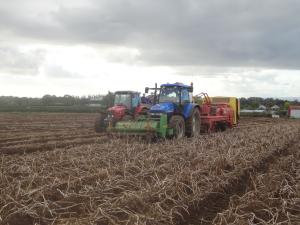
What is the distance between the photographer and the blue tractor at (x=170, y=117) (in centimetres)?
1623

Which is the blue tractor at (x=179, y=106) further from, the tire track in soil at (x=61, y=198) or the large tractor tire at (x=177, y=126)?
the tire track in soil at (x=61, y=198)

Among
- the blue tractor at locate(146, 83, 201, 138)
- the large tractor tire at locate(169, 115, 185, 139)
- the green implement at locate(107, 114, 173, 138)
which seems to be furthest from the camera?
the blue tractor at locate(146, 83, 201, 138)

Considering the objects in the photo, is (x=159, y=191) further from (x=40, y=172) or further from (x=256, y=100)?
(x=256, y=100)

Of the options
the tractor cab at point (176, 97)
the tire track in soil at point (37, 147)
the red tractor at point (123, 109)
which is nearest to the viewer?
the tire track in soil at point (37, 147)

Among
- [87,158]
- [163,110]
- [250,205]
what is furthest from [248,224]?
[163,110]

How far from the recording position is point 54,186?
809 centimetres

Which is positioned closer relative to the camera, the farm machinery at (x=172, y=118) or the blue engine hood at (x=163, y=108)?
the farm machinery at (x=172, y=118)

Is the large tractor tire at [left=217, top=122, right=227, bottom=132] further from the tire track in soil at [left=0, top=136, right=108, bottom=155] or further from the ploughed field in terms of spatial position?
the ploughed field

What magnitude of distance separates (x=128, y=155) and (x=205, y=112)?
9083 mm

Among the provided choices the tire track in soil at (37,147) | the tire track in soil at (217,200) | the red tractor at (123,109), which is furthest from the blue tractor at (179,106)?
the tire track in soil at (217,200)

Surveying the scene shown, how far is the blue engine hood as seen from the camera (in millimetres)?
16719

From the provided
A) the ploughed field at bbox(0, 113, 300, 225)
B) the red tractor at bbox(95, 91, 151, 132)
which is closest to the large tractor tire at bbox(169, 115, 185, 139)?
the red tractor at bbox(95, 91, 151, 132)

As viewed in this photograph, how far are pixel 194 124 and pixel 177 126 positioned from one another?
168cm

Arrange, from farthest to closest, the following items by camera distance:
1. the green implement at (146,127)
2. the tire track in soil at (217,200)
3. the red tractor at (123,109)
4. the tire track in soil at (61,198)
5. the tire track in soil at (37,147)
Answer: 1. the red tractor at (123,109)
2. the green implement at (146,127)
3. the tire track in soil at (37,147)
4. the tire track in soil at (217,200)
5. the tire track in soil at (61,198)
